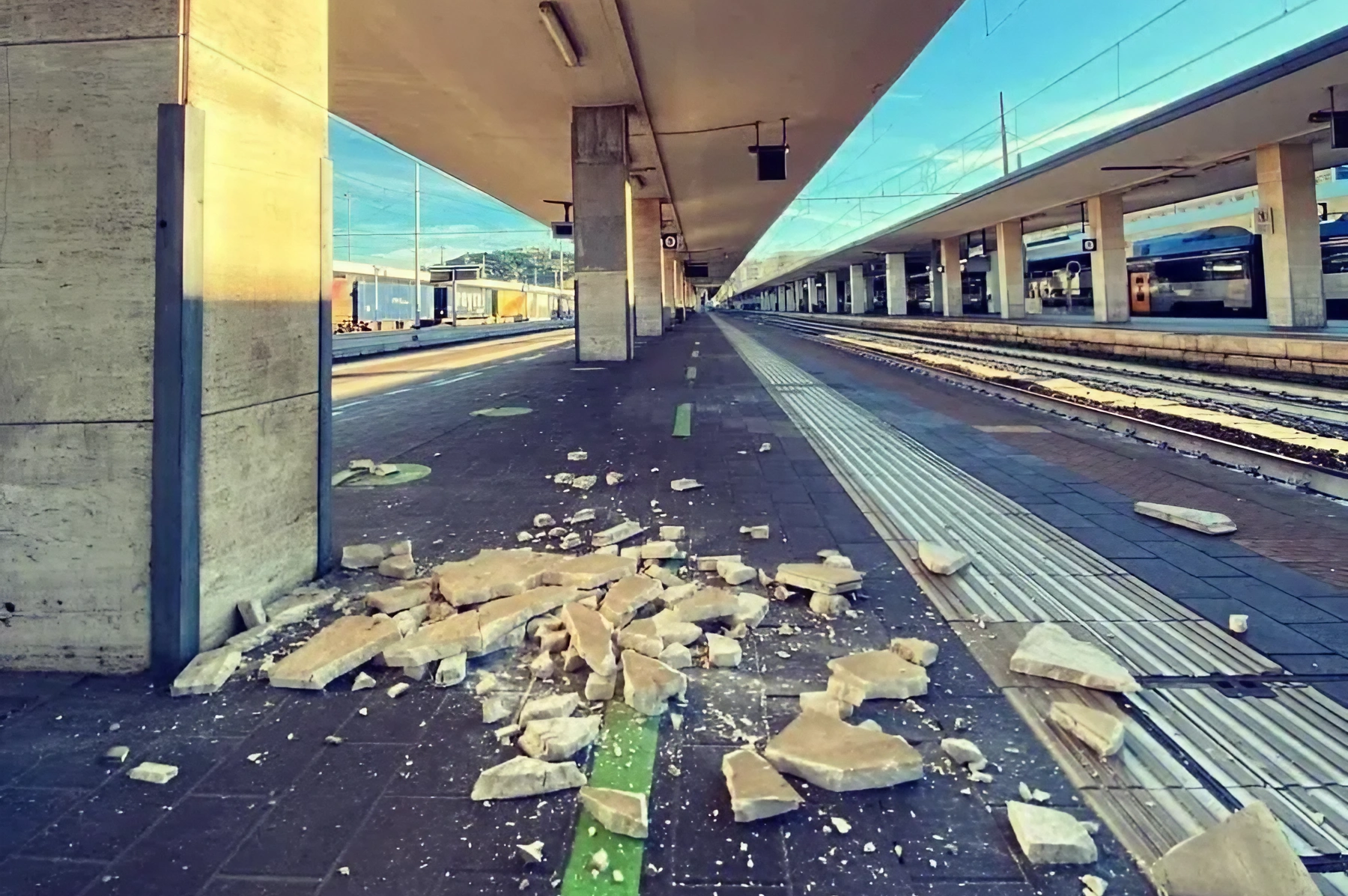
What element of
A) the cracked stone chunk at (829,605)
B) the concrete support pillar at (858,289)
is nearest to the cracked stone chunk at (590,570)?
the cracked stone chunk at (829,605)

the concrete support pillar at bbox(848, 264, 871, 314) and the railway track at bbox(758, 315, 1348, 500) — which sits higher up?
the concrete support pillar at bbox(848, 264, 871, 314)

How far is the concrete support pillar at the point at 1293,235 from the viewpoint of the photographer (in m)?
18.9

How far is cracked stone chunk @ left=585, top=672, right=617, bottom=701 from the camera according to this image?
2.53m

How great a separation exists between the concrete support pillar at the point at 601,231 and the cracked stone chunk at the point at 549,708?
16.0 metres

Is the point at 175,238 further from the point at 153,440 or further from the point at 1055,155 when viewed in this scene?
the point at 1055,155

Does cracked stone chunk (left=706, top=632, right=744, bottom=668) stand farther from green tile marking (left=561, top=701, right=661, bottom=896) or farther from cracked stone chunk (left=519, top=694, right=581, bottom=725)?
cracked stone chunk (left=519, top=694, right=581, bottom=725)

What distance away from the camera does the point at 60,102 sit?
9.34ft

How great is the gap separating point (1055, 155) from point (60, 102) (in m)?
22.8

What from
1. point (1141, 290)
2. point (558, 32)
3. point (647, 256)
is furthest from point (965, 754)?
point (1141, 290)

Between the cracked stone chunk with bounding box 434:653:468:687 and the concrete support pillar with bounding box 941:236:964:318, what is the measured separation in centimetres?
4304

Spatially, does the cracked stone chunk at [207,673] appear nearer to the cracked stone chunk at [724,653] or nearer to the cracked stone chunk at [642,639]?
the cracked stone chunk at [642,639]

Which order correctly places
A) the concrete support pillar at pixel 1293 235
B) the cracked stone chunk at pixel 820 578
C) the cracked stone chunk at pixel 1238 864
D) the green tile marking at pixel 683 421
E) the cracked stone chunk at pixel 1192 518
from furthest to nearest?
the concrete support pillar at pixel 1293 235, the green tile marking at pixel 683 421, the cracked stone chunk at pixel 1192 518, the cracked stone chunk at pixel 820 578, the cracked stone chunk at pixel 1238 864

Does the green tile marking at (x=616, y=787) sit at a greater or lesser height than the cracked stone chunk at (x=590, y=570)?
lesser

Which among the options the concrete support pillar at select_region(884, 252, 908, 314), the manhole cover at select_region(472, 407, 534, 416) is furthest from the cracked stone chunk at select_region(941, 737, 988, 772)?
the concrete support pillar at select_region(884, 252, 908, 314)
